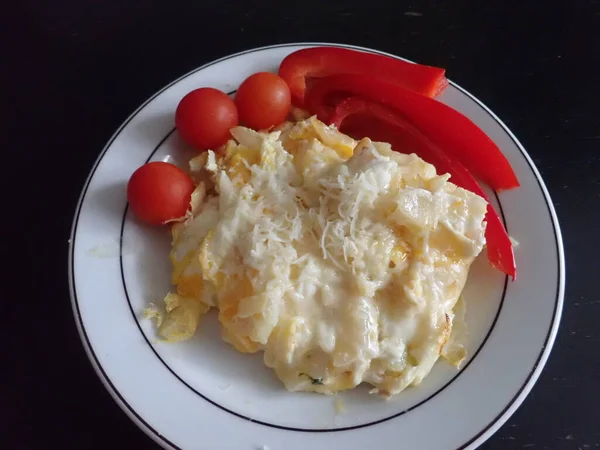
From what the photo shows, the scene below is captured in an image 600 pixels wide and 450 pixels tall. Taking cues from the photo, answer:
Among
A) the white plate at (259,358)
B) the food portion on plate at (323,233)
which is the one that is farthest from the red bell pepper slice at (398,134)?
the white plate at (259,358)

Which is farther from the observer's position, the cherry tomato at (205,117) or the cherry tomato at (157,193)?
the cherry tomato at (205,117)

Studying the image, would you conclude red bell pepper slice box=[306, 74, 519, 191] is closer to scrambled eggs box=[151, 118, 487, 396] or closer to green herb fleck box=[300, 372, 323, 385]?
scrambled eggs box=[151, 118, 487, 396]

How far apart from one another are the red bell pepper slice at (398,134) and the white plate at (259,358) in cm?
12

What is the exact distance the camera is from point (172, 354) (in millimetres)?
1859

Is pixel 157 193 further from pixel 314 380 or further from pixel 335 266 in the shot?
pixel 314 380

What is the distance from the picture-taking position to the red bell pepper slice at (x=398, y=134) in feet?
7.01

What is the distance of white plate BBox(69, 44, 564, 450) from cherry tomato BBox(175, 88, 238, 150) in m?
0.23

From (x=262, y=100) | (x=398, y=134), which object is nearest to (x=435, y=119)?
(x=398, y=134)

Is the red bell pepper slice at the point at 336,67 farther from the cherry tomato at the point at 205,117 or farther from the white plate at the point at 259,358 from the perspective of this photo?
the white plate at the point at 259,358

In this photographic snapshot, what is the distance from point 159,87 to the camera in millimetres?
2801

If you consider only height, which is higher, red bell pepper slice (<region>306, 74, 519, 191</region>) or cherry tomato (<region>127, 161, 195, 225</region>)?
red bell pepper slice (<region>306, 74, 519, 191</region>)

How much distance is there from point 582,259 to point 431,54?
135 cm

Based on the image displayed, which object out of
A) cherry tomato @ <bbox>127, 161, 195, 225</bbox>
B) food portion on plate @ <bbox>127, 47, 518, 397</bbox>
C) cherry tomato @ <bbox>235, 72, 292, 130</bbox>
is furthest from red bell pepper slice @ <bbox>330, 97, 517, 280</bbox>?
cherry tomato @ <bbox>127, 161, 195, 225</bbox>

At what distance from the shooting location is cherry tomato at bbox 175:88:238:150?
85.7 inches
